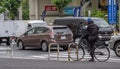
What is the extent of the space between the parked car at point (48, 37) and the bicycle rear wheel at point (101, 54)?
286 inches

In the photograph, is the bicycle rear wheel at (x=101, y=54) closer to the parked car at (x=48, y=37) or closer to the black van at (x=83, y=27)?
the parked car at (x=48, y=37)

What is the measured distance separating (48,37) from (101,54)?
26.1 feet

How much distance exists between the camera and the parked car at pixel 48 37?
2664 cm

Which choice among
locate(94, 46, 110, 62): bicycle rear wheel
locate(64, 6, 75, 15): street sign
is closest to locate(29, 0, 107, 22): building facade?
locate(64, 6, 75, 15): street sign

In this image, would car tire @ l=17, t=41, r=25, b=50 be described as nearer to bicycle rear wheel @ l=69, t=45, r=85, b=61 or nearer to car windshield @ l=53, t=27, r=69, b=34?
car windshield @ l=53, t=27, r=69, b=34

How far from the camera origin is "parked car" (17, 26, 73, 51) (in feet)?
87.4

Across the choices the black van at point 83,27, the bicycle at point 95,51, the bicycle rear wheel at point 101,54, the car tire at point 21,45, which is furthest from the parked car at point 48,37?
the bicycle rear wheel at point 101,54

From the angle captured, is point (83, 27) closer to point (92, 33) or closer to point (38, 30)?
point (38, 30)

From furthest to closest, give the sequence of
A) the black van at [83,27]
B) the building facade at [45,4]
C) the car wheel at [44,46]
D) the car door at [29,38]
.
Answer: the building facade at [45,4], the black van at [83,27], the car door at [29,38], the car wheel at [44,46]

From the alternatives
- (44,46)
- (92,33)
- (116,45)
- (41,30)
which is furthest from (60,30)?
(92,33)

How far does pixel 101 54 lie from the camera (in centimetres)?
1912

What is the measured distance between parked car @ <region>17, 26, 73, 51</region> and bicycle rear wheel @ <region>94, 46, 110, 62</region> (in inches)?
286

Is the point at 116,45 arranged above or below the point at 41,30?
below

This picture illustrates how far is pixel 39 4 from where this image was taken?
63.1 meters
